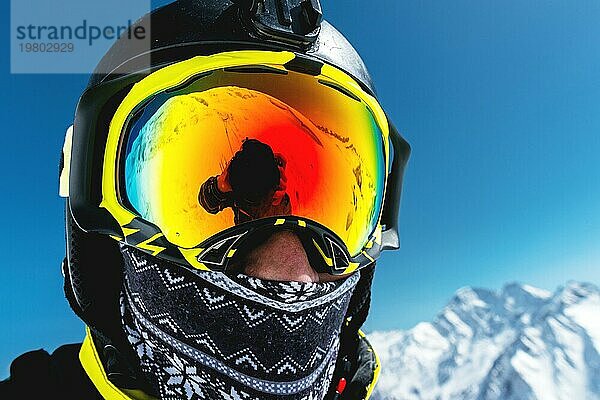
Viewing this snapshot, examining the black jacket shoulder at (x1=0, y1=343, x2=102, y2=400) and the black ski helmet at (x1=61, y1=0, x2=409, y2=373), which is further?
the black jacket shoulder at (x1=0, y1=343, x2=102, y2=400)

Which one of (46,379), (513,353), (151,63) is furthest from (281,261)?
(513,353)

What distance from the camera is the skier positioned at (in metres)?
1.50

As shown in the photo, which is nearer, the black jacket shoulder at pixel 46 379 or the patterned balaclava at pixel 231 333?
the patterned balaclava at pixel 231 333

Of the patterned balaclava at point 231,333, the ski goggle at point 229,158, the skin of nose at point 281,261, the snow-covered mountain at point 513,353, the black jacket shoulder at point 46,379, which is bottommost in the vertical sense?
the snow-covered mountain at point 513,353

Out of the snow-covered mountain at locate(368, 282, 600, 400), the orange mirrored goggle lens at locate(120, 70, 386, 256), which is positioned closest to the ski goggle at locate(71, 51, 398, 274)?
the orange mirrored goggle lens at locate(120, 70, 386, 256)

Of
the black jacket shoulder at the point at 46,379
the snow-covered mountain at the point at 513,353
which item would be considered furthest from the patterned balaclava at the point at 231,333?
the snow-covered mountain at the point at 513,353

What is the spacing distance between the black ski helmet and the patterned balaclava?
240 mm

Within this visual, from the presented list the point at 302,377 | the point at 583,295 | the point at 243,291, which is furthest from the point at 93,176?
the point at 583,295

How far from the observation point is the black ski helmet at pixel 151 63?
62.5 inches

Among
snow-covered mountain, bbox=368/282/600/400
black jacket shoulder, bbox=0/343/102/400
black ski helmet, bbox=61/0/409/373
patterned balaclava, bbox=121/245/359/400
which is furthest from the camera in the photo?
snow-covered mountain, bbox=368/282/600/400

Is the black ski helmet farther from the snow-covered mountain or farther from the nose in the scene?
the snow-covered mountain

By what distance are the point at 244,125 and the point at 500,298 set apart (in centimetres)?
2370

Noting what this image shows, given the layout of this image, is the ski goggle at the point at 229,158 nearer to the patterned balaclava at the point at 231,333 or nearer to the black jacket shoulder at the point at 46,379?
the patterned balaclava at the point at 231,333

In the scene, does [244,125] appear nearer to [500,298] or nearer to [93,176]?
[93,176]
